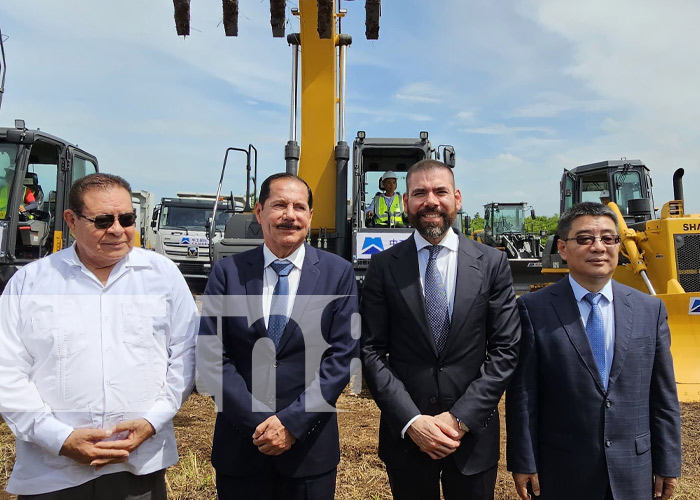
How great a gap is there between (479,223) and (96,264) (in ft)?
158

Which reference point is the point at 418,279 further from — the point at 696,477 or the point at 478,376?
the point at 696,477

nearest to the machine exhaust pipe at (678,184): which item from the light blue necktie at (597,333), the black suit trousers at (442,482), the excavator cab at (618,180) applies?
the excavator cab at (618,180)

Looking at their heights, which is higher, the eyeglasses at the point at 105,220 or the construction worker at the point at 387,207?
the construction worker at the point at 387,207

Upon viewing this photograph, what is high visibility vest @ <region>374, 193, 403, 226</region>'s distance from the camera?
6375 millimetres

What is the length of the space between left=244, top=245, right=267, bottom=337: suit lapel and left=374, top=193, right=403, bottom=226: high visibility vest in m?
4.07

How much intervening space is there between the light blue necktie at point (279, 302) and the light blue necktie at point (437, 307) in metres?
0.62

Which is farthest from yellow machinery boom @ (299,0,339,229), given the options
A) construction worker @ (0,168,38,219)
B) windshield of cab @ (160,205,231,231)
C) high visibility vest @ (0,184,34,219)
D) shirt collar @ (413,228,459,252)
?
windshield of cab @ (160,205,231,231)

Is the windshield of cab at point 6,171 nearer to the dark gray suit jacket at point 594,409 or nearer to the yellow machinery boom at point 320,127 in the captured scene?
the yellow machinery boom at point 320,127

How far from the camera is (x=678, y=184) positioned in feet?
22.6

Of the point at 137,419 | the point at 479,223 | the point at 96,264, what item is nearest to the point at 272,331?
the point at 137,419

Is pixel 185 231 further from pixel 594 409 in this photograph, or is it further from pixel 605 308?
pixel 594 409

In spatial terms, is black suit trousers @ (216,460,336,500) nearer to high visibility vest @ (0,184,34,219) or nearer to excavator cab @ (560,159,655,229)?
high visibility vest @ (0,184,34,219)

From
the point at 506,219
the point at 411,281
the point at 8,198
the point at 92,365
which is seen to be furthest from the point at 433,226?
the point at 506,219

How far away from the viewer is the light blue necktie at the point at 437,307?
227cm
